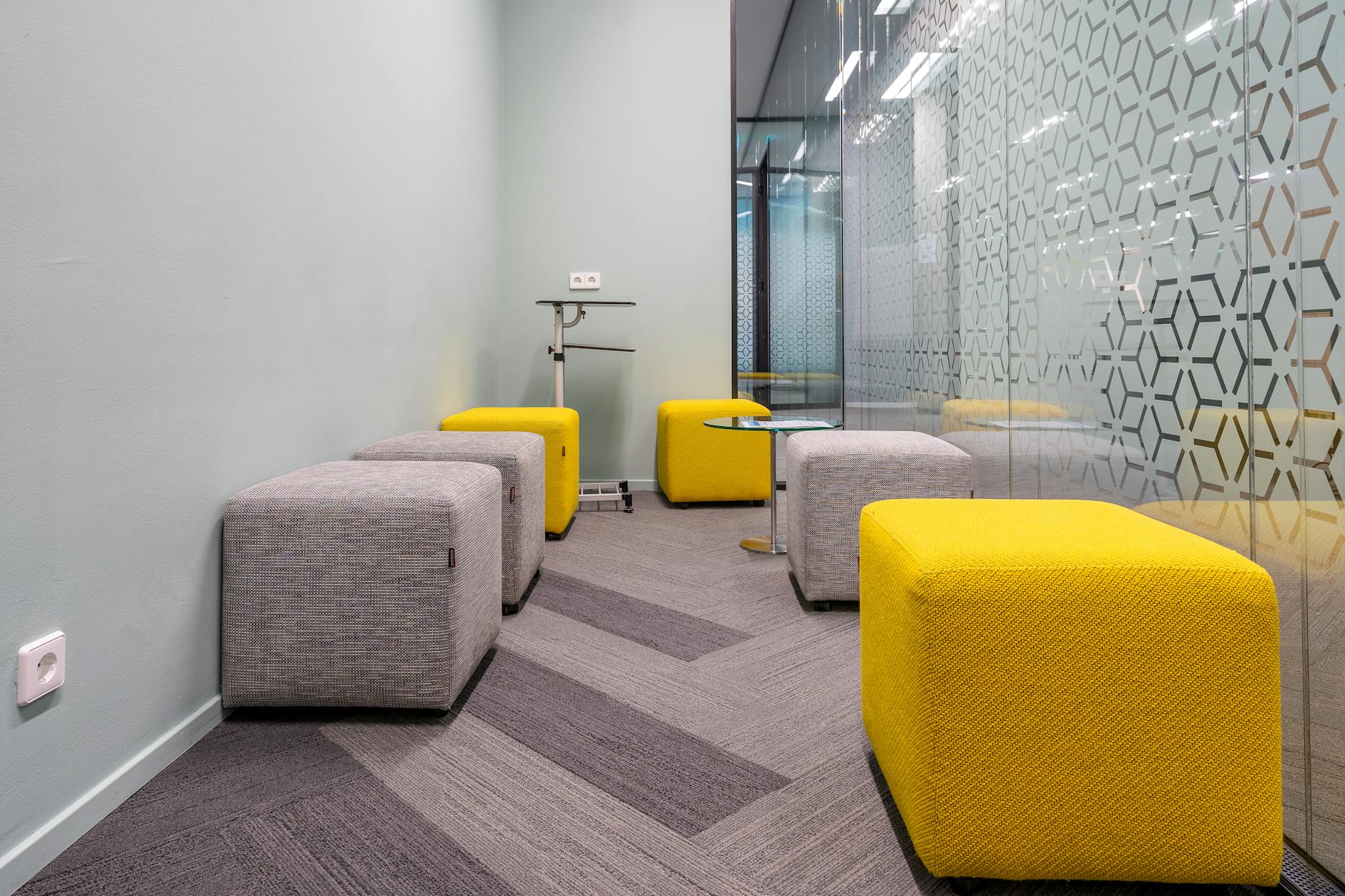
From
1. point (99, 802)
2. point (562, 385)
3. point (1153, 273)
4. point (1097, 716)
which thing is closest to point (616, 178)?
point (562, 385)

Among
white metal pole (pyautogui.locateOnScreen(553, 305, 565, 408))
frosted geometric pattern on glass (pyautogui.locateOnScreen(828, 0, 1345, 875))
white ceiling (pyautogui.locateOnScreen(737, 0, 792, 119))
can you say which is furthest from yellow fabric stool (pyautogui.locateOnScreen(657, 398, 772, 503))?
white ceiling (pyautogui.locateOnScreen(737, 0, 792, 119))

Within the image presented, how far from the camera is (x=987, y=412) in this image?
2508 mm

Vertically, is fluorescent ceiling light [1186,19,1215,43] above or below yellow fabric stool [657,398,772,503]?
above

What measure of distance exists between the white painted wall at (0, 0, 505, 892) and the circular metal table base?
5.09 feet

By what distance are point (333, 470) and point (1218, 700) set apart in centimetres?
178

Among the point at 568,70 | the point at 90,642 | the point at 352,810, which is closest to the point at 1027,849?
the point at 352,810

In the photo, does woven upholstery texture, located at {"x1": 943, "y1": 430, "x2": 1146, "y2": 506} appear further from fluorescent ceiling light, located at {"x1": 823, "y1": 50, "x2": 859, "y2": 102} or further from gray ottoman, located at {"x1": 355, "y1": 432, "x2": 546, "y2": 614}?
fluorescent ceiling light, located at {"x1": 823, "y1": 50, "x2": 859, "y2": 102}

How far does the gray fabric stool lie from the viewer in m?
2.33

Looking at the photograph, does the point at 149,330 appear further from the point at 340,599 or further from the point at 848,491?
the point at 848,491

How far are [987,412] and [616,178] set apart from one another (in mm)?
2760

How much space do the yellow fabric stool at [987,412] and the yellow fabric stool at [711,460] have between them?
4.07 feet

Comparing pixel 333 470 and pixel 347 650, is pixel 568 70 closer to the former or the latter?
pixel 333 470

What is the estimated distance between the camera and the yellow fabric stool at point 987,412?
82.9 inches

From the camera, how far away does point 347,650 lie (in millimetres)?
1567
